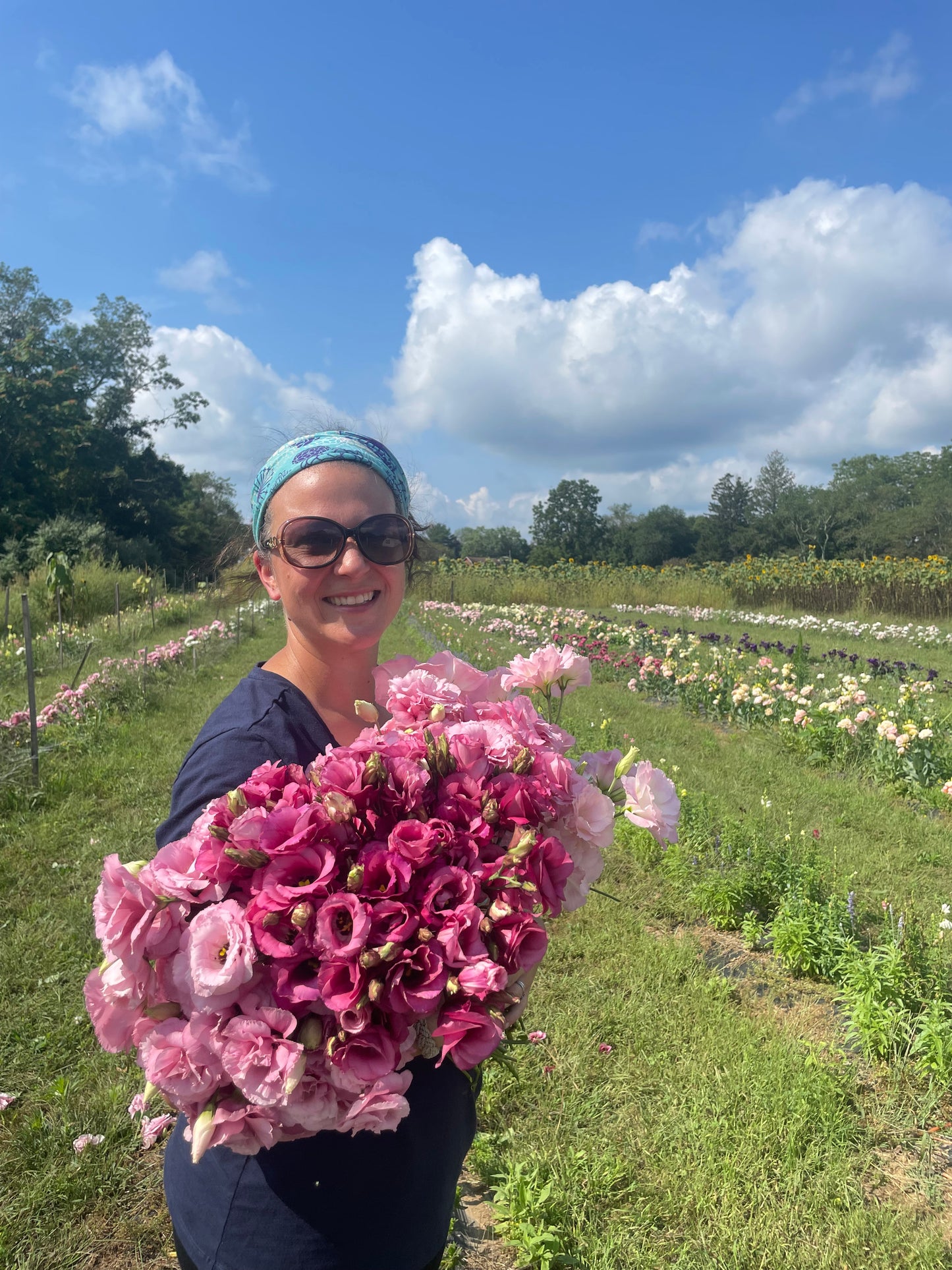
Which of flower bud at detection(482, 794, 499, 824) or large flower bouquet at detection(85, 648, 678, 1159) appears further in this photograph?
flower bud at detection(482, 794, 499, 824)

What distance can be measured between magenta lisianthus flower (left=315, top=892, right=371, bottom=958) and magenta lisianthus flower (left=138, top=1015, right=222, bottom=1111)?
155mm

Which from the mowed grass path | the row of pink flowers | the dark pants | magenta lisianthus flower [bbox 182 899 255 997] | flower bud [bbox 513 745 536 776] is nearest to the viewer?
magenta lisianthus flower [bbox 182 899 255 997]

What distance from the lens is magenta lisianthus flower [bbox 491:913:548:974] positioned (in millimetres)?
860

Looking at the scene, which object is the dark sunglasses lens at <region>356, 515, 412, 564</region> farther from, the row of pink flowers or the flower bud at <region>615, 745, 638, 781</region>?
the row of pink flowers

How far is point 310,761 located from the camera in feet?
4.76

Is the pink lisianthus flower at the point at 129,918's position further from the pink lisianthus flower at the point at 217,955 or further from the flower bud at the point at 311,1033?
the flower bud at the point at 311,1033

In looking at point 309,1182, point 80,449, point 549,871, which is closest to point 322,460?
point 549,871

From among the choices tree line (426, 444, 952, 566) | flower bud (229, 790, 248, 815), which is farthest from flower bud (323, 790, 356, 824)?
tree line (426, 444, 952, 566)

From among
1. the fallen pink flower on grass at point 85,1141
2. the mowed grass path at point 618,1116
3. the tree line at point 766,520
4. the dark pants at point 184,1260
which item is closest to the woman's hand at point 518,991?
the dark pants at point 184,1260

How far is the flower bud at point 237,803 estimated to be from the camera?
0.85 meters

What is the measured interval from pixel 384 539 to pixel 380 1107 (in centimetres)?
117

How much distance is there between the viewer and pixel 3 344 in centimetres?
3488

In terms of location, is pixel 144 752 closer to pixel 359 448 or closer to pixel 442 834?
pixel 359 448

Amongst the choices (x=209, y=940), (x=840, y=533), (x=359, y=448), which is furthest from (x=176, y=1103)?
(x=840, y=533)
